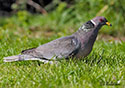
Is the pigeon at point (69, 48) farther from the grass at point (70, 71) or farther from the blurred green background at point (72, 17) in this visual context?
the blurred green background at point (72, 17)

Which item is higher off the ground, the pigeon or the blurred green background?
the blurred green background

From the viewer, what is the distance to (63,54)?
14.3 ft

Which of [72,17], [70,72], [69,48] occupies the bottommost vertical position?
[70,72]

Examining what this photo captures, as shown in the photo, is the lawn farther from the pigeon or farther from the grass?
the pigeon

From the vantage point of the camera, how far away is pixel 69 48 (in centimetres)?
434

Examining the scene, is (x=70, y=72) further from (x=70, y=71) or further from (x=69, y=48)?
(x=69, y=48)

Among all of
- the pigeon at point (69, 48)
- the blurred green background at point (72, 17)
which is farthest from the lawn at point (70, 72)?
the blurred green background at point (72, 17)

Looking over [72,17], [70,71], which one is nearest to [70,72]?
[70,71]

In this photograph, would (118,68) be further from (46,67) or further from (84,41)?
(46,67)

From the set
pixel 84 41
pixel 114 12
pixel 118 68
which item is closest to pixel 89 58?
pixel 84 41

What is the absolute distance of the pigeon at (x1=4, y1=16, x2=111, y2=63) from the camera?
4320mm

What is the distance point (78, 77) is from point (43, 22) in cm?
652

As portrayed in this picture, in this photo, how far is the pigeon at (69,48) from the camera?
4320mm

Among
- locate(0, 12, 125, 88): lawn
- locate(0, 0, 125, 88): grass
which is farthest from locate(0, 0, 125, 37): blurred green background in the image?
locate(0, 12, 125, 88): lawn
